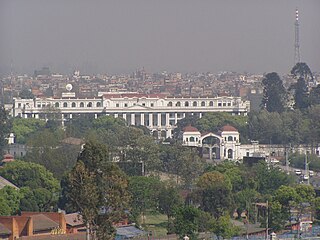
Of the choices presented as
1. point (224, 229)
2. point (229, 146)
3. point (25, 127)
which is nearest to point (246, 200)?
point (224, 229)

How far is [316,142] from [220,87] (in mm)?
45068

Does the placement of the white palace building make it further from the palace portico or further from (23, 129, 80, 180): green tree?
(23, 129, 80, 180): green tree

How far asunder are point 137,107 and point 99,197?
45.8 m

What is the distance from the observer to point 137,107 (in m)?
67.9

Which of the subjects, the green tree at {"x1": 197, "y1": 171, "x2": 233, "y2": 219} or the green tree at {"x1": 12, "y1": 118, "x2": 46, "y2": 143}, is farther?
the green tree at {"x1": 12, "y1": 118, "x2": 46, "y2": 143}

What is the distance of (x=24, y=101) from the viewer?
7000 centimetres

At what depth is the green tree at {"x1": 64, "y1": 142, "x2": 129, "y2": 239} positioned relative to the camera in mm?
22156

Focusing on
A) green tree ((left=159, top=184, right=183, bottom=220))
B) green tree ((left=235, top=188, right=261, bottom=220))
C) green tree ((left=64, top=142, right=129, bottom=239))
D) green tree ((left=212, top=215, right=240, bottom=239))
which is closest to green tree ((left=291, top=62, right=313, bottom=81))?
green tree ((left=235, top=188, right=261, bottom=220))

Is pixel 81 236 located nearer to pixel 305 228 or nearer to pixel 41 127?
pixel 305 228

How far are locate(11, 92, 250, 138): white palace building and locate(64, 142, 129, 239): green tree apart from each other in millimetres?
43495

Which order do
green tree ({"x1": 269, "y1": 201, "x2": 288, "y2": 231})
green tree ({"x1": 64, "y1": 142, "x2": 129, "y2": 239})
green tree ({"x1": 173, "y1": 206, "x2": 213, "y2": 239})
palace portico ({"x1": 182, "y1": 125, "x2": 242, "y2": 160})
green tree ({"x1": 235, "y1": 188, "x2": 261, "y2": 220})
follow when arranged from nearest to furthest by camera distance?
green tree ({"x1": 64, "y1": 142, "x2": 129, "y2": 239}) → green tree ({"x1": 173, "y1": 206, "x2": 213, "y2": 239}) → green tree ({"x1": 269, "y1": 201, "x2": 288, "y2": 231}) → green tree ({"x1": 235, "y1": 188, "x2": 261, "y2": 220}) → palace portico ({"x1": 182, "y1": 125, "x2": 242, "y2": 160})

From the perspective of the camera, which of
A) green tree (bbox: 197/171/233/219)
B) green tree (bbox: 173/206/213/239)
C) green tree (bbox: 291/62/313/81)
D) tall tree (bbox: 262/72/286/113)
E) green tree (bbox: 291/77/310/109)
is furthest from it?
green tree (bbox: 291/62/313/81)

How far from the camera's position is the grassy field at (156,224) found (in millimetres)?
28688

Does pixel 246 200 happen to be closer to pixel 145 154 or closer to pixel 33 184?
pixel 33 184
